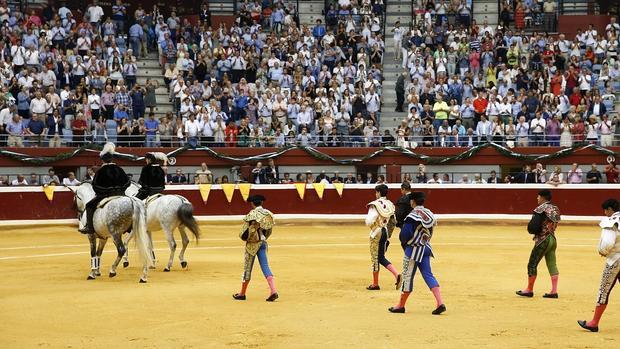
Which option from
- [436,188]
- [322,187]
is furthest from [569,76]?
[322,187]

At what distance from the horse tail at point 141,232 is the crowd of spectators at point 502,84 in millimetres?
14126

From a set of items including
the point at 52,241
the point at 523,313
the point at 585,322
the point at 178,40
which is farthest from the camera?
the point at 178,40

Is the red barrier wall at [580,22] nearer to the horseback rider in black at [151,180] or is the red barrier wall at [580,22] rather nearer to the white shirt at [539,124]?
the white shirt at [539,124]

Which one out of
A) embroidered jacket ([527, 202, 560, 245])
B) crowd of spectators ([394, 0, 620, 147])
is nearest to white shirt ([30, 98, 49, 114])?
crowd of spectators ([394, 0, 620, 147])

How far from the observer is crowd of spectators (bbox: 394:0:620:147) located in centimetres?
3125

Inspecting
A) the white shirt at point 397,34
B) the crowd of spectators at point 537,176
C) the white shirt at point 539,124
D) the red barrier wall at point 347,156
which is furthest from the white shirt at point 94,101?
the white shirt at point 539,124

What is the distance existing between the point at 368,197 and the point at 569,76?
7369mm

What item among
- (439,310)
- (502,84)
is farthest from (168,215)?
(502,84)

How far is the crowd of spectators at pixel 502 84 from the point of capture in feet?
103

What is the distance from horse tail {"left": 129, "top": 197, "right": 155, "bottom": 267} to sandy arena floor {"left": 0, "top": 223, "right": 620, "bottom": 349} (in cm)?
46

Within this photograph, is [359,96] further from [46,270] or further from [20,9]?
[46,270]

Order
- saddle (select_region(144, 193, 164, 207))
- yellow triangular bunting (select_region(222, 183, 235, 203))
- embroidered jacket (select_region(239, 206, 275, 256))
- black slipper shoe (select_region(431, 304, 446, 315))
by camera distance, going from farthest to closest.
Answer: yellow triangular bunting (select_region(222, 183, 235, 203)) < saddle (select_region(144, 193, 164, 207)) < embroidered jacket (select_region(239, 206, 275, 256)) < black slipper shoe (select_region(431, 304, 446, 315))

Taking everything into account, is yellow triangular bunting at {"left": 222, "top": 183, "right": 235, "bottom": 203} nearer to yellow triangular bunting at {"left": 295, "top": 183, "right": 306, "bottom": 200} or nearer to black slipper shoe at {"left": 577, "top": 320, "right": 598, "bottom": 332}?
yellow triangular bunting at {"left": 295, "top": 183, "right": 306, "bottom": 200}

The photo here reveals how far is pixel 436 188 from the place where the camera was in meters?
30.4
